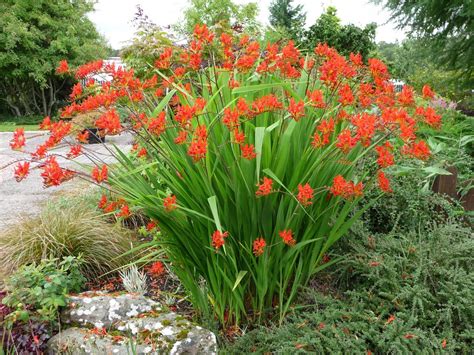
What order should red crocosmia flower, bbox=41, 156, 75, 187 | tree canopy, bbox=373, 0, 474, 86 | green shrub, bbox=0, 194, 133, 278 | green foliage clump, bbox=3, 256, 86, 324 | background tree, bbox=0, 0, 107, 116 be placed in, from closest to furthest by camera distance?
1. red crocosmia flower, bbox=41, 156, 75, 187
2. green foliage clump, bbox=3, 256, 86, 324
3. green shrub, bbox=0, 194, 133, 278
4. tree canopy, bbox=373, 0, 474, 86
5. background tree, bbox=0, 0, 107, 116

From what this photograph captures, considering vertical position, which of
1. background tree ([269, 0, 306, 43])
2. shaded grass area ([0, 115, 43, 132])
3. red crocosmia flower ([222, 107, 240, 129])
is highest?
background tree ([269, 0, 306, 43])

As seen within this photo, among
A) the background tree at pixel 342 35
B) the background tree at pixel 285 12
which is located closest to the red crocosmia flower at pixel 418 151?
the background tree at pixel 342 35

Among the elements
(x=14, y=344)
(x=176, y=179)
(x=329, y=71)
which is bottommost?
(x=14, y=344)

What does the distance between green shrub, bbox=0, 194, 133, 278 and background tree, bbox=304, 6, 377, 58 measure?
11148 mm

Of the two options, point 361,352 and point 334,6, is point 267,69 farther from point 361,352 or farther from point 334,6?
point 334,6

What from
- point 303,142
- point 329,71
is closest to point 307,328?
point 303,142

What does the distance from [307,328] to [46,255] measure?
168 cm

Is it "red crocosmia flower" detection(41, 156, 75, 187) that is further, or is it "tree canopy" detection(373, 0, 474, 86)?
"tree canopy" detection(373, 0, 474, 86)

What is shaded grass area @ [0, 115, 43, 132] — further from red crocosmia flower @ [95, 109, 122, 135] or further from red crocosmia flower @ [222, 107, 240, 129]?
red crocosmia flower @ [222, 107, 240, 129]

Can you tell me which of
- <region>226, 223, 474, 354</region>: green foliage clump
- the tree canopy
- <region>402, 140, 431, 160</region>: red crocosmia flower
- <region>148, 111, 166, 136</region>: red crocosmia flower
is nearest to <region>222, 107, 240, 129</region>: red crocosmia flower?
<region>148, 111, 166, 136</region>: red crocosmia flower

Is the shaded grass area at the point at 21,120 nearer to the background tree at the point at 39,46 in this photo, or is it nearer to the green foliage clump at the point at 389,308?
the background tree at the point at 39,46

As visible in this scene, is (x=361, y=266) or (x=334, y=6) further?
(x=334, y=6)

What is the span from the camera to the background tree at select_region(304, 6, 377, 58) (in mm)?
12984

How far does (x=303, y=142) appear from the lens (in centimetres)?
190
